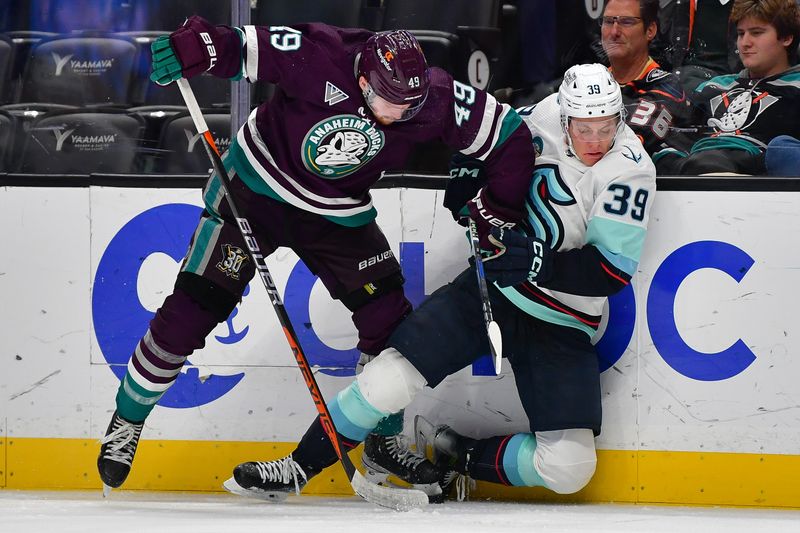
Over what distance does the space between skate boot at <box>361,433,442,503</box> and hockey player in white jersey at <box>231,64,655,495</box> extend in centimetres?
9

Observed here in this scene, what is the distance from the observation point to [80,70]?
3.75 metres

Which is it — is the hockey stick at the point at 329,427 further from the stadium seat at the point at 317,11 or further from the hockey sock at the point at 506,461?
the stadium seat at the point at 317,11

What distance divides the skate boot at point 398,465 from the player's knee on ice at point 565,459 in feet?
0.92

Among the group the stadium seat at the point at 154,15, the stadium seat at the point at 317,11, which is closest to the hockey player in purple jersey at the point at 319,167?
the stadium seat at the point at 317,11

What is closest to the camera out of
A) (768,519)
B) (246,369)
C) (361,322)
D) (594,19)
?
(768,519)

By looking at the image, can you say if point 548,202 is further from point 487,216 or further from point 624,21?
point 624,21

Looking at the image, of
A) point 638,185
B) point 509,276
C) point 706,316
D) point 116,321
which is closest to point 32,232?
point 116,321

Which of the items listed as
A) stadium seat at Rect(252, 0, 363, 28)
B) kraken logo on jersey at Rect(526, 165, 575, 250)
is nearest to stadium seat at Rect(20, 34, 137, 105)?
stadium seat at Rect(252, 0, 363, 28)

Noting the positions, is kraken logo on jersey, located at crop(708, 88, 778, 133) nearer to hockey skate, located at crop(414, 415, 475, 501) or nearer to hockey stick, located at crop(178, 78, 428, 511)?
hockey skate, located at crop(414, 415, 475, 501)

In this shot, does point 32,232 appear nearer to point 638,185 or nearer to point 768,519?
point 638,185

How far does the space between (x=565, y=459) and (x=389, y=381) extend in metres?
0.47

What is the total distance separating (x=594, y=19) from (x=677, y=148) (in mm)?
520

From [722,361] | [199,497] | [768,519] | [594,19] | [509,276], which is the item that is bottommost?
[199,497]

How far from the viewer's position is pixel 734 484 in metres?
2.85
